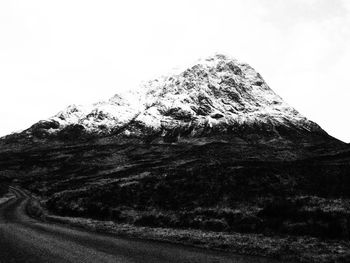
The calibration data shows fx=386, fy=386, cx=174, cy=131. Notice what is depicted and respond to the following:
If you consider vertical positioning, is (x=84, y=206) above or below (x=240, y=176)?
below

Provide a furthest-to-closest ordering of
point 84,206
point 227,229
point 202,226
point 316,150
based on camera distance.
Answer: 1. point 316,150
2. point 84,206
3. point 202,226
4. point 227,229

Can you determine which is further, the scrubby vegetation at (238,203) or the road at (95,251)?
the scrubby vegetation at (238,203)

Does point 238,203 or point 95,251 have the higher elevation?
point 238,203

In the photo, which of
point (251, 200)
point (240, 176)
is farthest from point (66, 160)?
point (251, 200)

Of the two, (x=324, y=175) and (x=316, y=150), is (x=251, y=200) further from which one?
(x=316, y=150)

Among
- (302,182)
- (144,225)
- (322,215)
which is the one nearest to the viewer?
(322,215)

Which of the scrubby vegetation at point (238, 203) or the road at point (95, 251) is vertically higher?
the scrubby vegetation at point (238, 203)

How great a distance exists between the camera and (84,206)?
4019 centimetres

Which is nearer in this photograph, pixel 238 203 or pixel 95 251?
pixel 95 251

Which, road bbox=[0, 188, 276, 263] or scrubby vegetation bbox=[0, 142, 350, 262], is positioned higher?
scrubby vegetation bbox=[0, 142, 350, 262]

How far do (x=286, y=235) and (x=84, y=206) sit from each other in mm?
25825

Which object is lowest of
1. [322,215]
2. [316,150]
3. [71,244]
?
[71,244]

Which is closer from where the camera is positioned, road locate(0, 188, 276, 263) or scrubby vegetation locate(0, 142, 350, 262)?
road locate(0, 188, 276, 263)

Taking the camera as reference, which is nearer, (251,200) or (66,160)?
(251,200)
